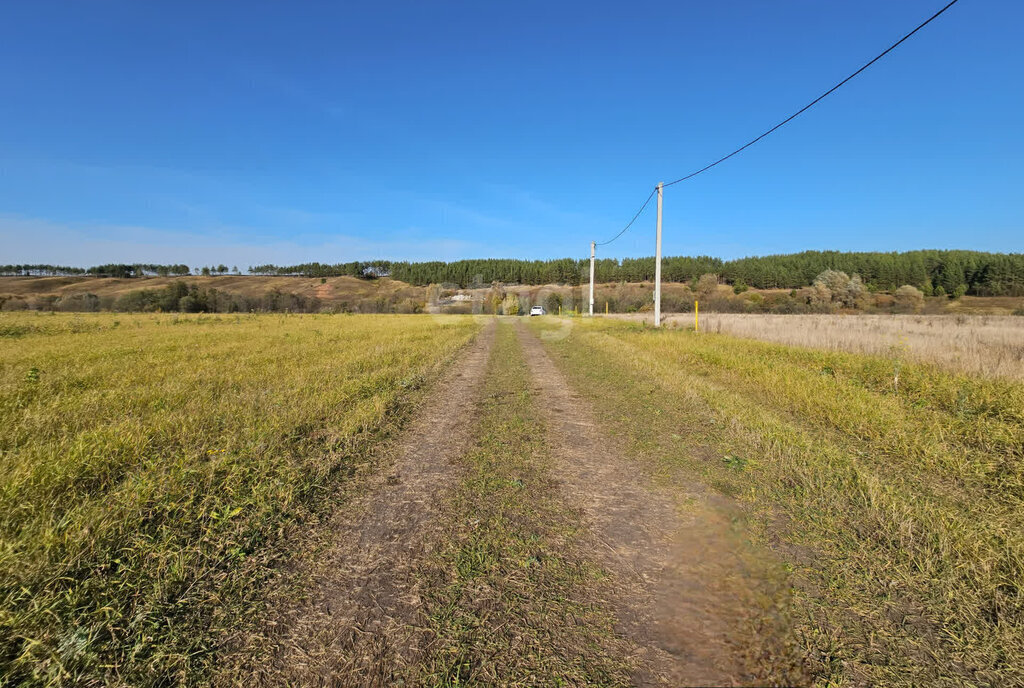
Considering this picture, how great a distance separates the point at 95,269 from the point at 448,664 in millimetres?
164038

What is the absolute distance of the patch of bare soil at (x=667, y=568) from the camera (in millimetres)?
2072

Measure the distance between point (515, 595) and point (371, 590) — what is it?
954 mm

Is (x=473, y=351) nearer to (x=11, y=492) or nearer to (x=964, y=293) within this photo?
(x=11, y=492)

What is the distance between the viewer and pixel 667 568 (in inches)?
113

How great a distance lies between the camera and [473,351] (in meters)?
16.7

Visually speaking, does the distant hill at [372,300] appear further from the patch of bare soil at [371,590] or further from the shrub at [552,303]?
the patch of bare soil at [371,590]

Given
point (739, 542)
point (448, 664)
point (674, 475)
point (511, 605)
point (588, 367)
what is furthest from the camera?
point (588, 367)

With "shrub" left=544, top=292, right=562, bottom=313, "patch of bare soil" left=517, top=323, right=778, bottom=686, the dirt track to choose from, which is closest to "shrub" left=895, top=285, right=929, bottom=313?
"shrub" left=544, top=292, right=562, bottom=313

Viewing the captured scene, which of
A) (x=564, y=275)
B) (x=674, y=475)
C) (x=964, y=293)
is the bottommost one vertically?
(x=674, y=475)

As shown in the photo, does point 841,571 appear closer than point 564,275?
Yes

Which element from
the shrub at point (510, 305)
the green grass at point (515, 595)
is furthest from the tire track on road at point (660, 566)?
the shrub at point (510, 305)

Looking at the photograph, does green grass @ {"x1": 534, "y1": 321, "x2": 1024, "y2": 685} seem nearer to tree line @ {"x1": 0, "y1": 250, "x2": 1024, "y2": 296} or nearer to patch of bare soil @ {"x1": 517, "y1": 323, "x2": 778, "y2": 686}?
patch of bare soil @ {"x1": 517, "y1": 323, "x2": 778, "y2": 686}

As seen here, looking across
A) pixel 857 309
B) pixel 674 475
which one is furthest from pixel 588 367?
pixel 857 309

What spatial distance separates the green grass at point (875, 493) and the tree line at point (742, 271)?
7711 cm
